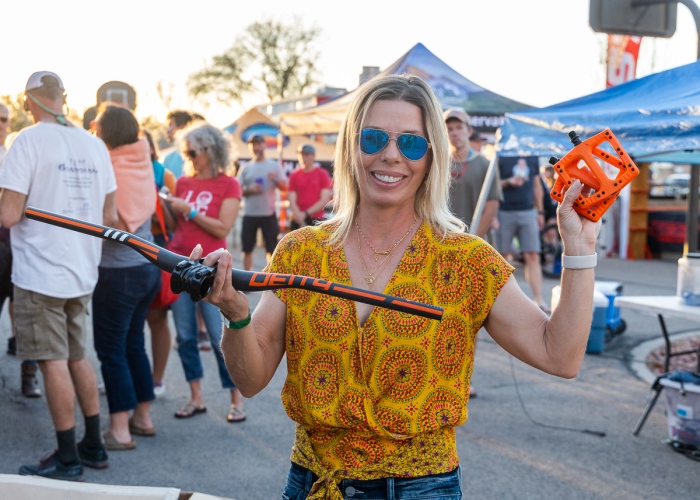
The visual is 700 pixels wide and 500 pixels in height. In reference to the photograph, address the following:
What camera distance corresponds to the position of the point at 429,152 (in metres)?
2.08

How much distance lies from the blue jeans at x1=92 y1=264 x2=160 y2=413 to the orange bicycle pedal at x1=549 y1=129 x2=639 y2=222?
331 centimetres

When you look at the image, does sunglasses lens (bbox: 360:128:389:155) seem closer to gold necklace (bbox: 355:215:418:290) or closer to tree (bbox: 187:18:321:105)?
gold necklace (bbox: 355:215:418:290)

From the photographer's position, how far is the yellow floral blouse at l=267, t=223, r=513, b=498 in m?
1.92

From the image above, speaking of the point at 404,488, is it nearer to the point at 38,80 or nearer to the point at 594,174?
the point at 594,174

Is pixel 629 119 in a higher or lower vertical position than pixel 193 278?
higher

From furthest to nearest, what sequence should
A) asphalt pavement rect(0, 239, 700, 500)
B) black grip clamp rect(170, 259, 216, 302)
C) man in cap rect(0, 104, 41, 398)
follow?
man in cap rect(0, 104, 41, 398) < asphalt pavement rect(0, 239, 700, 500) < black grip clamp rect(170, 259, 216, 302)

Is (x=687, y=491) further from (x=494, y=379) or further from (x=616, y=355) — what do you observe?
(x=616, y=355)

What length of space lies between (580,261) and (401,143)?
52cm

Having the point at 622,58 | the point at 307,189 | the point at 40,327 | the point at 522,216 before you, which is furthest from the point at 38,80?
the point at 622,58

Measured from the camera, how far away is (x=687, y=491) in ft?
14.2

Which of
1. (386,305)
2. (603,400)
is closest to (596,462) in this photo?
(603,400)

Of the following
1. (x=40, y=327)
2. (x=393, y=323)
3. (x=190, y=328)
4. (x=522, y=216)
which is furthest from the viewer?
(x=522, y=216)

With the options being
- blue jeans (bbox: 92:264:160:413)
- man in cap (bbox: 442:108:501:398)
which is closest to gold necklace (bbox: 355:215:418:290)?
blue jeans (bbox: 92:264:160:413)

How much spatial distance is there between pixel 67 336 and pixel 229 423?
4.69 feet
